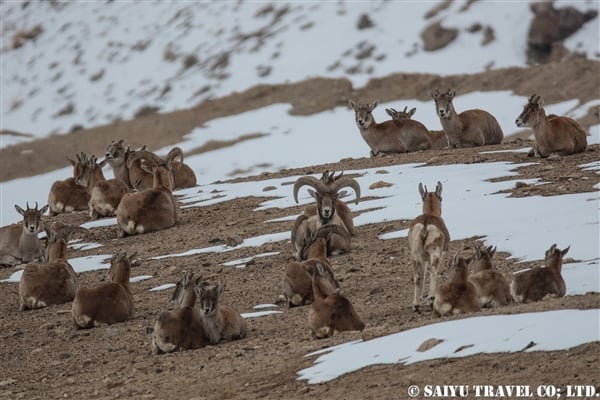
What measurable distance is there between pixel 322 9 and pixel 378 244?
63418mm

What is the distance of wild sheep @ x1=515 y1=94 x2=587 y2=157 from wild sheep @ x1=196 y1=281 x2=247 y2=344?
1096 centimetres

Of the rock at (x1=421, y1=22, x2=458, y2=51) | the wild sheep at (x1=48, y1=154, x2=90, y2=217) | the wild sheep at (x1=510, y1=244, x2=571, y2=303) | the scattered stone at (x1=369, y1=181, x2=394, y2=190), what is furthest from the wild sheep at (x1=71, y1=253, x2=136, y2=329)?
the rock at (x1=421, y1=22, x2=458, y2=51)

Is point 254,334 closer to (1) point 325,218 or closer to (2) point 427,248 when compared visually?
Answer: (2) point 427,248

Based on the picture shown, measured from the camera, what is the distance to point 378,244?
1973cm

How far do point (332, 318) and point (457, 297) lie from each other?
4.22 ft

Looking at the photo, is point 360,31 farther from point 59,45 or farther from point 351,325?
point 351,325

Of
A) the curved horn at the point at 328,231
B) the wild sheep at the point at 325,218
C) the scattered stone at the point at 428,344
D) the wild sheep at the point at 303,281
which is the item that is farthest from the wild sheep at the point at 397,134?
the scattered stone at the point at 428,344

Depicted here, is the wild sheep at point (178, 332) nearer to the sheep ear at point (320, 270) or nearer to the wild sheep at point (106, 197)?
the sheep ear at point (320, 270)

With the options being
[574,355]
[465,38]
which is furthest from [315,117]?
[574,355]

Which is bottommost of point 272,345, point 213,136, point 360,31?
point 272,345

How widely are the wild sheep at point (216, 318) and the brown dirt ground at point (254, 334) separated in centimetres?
22

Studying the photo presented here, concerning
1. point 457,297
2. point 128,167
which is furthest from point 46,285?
point 128,167

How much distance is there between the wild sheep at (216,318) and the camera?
14.3 m

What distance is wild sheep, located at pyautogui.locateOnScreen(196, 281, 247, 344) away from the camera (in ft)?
47.0
